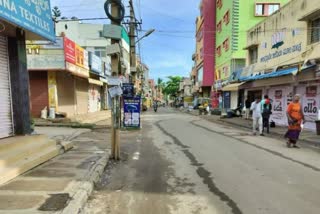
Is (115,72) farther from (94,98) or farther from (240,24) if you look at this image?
(240,24)

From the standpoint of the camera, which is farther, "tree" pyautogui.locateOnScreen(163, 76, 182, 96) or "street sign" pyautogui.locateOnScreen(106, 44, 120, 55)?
"tree" pyautogui.locateOnScreen(163, 76, 182, 96)

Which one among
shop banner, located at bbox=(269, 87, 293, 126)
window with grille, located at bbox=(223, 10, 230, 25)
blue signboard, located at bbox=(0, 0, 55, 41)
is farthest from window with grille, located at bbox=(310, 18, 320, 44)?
window with grille, located at bbox=(223, 10, 230, 25)

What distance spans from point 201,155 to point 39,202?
5.86 meters

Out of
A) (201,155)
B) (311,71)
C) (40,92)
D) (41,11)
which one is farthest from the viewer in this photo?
(40,92)

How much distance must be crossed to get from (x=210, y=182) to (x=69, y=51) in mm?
15323

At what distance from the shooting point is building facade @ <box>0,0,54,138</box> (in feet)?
29.0

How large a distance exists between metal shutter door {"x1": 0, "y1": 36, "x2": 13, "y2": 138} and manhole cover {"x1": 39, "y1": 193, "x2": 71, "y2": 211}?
442 centimetres

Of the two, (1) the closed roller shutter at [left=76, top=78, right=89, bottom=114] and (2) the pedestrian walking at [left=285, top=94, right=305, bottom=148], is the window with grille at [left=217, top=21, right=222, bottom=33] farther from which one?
(2) the pedestrian walking at [left=285, top=94, right=305, bottom=148]

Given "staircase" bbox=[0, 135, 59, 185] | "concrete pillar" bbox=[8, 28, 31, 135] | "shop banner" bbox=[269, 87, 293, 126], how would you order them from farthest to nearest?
"shop banner" bbox=[269, 87, 293, 126], "concrete pillar" bbox=[8, 28, 31, 135], "staircase" bbox=[0, 135, 59, 185]

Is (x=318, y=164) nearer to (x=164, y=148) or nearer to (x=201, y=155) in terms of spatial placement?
(x=201, y=155)

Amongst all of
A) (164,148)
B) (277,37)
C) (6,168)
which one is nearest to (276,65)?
(277,37)

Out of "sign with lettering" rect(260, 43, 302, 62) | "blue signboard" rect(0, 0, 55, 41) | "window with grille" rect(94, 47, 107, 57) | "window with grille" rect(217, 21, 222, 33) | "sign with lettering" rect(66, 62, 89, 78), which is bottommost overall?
"sign with lettering" rect(66, 62, 89, 78)

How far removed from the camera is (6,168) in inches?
255

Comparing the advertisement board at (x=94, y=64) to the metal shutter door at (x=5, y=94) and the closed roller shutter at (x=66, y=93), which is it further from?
the metal shutter door at (x=5, y=94)
